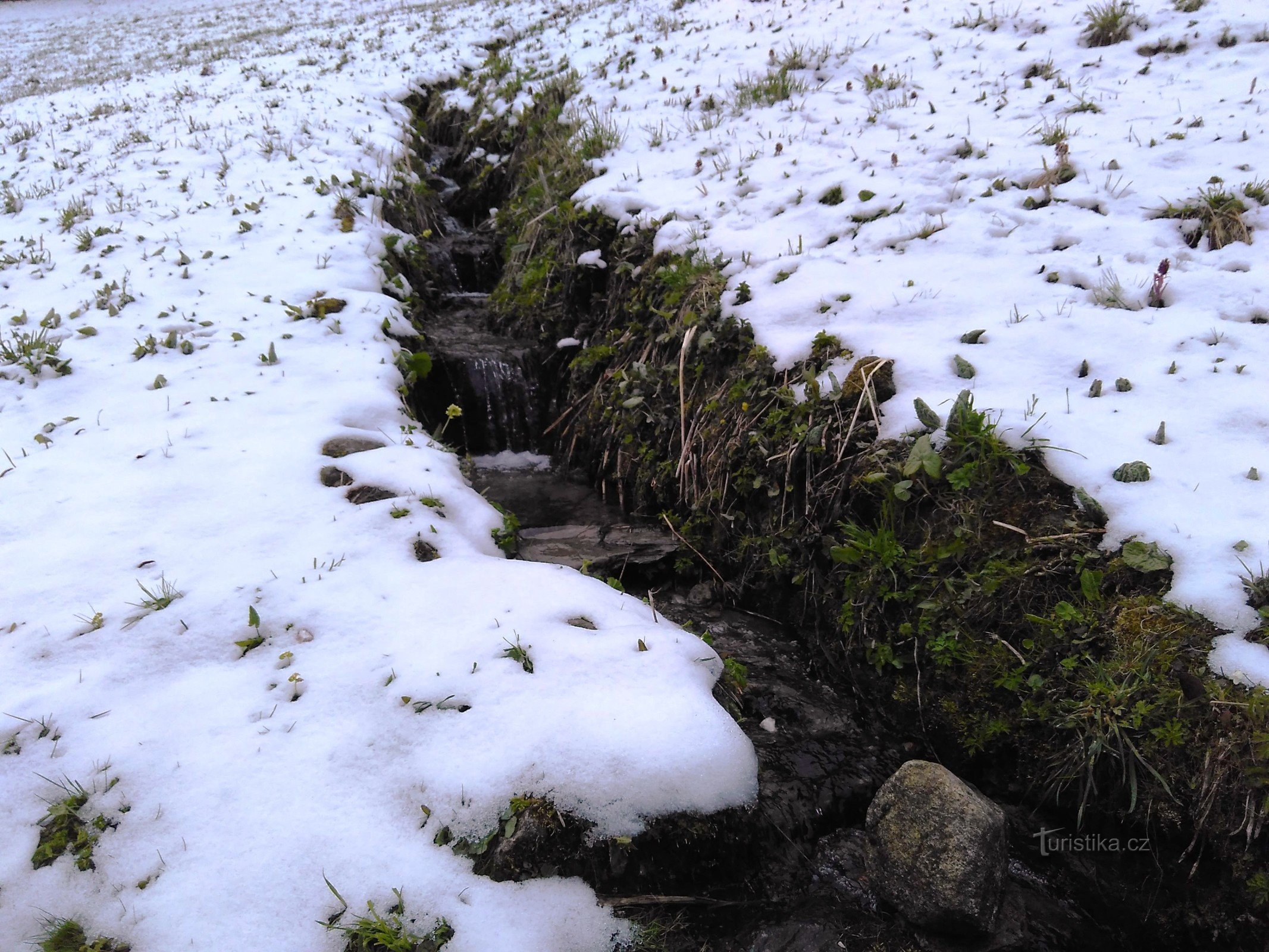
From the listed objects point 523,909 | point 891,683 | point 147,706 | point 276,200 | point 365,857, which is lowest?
point 891,683

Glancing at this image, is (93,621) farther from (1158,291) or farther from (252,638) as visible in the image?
(1158,291)

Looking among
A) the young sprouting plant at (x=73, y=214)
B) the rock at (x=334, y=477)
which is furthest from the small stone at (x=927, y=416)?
the young sprouting plant at (x=73, y=214)

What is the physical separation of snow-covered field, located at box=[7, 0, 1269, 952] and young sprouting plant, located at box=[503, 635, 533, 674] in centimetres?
2

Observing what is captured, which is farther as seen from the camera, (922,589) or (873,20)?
(873,20)

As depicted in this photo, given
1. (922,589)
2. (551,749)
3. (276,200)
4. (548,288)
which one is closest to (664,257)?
(548,288)

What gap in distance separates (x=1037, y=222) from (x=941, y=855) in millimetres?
4195

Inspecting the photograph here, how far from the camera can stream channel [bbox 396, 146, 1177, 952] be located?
2396mm

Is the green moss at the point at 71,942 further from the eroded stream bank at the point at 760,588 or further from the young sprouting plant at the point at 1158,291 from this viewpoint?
the young sprouting plant at the point at 1158,291

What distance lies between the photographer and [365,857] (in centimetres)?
224

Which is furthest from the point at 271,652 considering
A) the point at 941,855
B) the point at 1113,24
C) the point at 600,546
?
the point at 1113,24

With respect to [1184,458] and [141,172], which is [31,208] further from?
[1184,458]

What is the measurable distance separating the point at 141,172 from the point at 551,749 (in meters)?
10.1

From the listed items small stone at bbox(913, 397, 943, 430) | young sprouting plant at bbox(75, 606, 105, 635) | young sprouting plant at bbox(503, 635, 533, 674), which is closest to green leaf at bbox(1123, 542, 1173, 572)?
small stone at bbox(913, 397, 943, 430)

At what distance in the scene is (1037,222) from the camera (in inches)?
178
